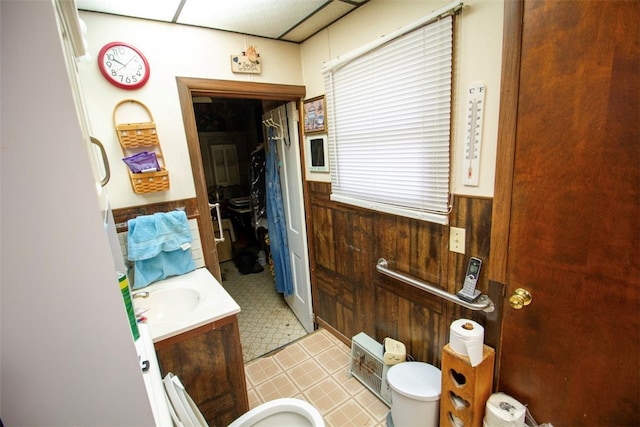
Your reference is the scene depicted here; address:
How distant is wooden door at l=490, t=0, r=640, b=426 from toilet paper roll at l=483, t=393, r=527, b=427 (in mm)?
80

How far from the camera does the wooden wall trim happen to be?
942 mm

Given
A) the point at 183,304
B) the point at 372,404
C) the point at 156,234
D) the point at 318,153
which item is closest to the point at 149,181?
the point at 156,234

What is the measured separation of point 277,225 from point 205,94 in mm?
1333

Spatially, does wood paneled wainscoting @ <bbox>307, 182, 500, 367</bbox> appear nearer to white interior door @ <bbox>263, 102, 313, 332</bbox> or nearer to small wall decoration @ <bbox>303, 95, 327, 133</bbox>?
white interior door @ <bbox>263, 102, 313, 332</bbox>

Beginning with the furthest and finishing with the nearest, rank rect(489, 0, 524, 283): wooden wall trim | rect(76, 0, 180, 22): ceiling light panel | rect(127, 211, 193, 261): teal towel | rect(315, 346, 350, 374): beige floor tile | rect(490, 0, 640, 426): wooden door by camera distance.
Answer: rect(315, 346, 350, 374): beige floor tile, rect(127, 211, 193, 261): teal towel, rect(76, 0, 180, 22): ceiling light panel, rect(489, 0, 524, 283): wooden wall trim, rect(490, 0, 640, 426): wooden door

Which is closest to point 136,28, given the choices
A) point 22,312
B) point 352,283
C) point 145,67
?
point 145,67

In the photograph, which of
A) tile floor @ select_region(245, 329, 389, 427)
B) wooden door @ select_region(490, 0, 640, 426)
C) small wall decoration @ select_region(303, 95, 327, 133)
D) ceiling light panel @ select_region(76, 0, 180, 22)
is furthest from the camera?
small wall decoration @ select_region(303, 95, 327, 133)

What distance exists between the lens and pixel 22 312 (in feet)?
1.44

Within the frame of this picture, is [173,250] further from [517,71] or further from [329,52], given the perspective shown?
[517,71]

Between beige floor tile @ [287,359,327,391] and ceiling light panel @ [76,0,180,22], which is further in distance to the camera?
beige floor tile @ [287,359,327,391]

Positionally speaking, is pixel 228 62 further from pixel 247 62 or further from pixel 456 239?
pixel 456 239

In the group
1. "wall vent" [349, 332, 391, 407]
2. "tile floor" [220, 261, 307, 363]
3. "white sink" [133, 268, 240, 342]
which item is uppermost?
"white sink" [133, 268, 240, 342]

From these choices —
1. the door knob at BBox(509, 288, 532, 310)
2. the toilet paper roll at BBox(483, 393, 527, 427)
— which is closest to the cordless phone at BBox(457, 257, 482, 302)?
the door knob at BBox(509, 288, 532, 310)

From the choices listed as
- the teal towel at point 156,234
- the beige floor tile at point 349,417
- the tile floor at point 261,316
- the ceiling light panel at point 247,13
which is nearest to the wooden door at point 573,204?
the beige floor tile at point 349,417
